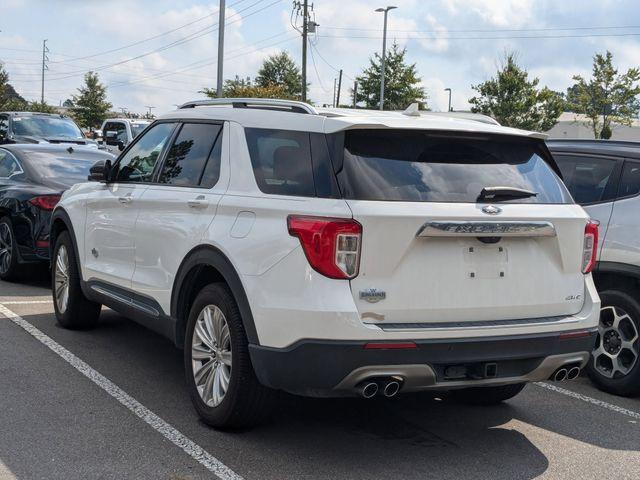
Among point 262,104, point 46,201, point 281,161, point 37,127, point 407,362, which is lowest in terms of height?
point 407,362

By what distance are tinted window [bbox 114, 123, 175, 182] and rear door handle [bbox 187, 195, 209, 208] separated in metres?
0.90

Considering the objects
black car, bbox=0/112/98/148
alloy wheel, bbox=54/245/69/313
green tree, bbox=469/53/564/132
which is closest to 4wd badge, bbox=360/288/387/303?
alloy wheel, bbox=54/245/69/313

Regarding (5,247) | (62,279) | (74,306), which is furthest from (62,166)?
(74,306)

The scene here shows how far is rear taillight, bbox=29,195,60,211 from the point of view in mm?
8820

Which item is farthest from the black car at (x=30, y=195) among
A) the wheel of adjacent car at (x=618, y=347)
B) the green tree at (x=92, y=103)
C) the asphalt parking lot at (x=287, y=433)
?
the green tree at (x=92, y=103)

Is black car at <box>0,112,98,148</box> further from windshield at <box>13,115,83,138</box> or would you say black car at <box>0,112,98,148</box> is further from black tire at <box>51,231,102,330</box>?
black tire at <box>51,231,102,330</box>

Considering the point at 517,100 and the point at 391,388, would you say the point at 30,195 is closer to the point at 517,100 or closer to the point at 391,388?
the point at 391,388

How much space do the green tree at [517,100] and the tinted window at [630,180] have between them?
3531cm

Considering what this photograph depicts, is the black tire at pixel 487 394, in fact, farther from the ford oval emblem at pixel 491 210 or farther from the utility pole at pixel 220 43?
the utility pole at pixel 220 43

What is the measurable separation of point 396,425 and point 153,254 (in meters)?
1.92

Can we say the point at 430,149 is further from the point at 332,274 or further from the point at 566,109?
the point at 566,109

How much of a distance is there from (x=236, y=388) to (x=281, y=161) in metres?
1.24

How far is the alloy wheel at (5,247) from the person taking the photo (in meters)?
9.11

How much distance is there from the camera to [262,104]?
4.85 m
